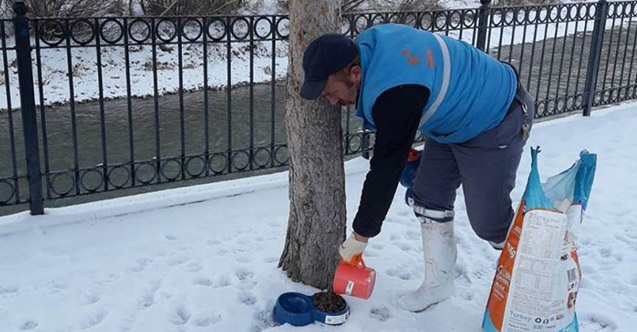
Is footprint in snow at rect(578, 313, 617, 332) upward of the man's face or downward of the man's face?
downward

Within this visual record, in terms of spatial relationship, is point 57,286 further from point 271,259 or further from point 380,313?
point 380,313

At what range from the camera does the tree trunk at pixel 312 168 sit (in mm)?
3109

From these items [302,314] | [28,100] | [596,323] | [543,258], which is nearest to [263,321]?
[302,314]

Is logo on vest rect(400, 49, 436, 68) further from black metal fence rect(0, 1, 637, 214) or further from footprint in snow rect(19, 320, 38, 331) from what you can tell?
black metal fence rect(0, 1, 637, 214)

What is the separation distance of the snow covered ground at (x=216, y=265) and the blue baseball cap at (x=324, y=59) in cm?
112

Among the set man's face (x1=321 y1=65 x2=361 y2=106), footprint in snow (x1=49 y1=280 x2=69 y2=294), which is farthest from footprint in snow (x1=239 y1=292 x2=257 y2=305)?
man's face (x1=321 y1=65 x2=361 y2=106)

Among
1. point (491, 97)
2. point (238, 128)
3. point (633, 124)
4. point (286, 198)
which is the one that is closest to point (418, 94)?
point (491, 97)

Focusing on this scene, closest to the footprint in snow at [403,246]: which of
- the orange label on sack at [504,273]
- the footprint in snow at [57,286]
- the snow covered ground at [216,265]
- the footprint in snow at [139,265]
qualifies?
the snow covered ground at [216,265]

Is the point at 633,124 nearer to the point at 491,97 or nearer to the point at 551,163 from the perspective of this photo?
the point at 551,163

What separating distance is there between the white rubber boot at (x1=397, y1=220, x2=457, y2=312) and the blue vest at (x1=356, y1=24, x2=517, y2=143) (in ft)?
1.52

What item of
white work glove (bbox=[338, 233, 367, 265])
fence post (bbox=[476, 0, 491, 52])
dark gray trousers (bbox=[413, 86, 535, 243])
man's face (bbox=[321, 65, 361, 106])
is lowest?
white work glove (bbox=[338, 233, 367, 265])

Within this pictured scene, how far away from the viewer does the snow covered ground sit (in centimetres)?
313

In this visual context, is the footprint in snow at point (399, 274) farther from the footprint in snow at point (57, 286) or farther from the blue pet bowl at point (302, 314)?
the footprint in snow at point (57, 286)

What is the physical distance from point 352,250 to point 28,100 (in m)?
2.44
